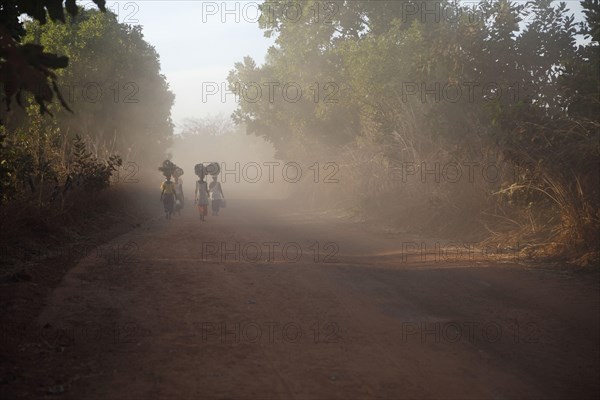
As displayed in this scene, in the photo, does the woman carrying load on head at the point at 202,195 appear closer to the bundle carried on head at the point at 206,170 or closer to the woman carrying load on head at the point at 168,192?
the bundle carried on head at the point at 206,170

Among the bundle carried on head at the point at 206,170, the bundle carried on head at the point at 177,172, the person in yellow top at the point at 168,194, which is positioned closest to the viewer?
the bundle carried on head at the point at 206,170

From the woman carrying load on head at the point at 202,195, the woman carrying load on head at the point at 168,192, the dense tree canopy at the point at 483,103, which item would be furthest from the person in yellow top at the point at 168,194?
the dense tree canopy at the point at 483,103

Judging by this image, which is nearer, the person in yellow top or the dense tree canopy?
the dense tree canopy

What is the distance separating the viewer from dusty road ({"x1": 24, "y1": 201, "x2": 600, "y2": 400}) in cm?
508

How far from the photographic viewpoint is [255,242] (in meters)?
14.0

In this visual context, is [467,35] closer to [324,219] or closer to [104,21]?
[324,219]

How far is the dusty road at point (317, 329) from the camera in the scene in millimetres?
5078

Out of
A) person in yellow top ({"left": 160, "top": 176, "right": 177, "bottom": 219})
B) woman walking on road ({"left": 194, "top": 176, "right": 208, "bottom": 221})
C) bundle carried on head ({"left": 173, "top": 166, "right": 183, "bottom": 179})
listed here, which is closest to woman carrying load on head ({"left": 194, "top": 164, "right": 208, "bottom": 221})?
woman walking on road ({"left": 194, "top": 176, "right": 208, "bottom": 221})

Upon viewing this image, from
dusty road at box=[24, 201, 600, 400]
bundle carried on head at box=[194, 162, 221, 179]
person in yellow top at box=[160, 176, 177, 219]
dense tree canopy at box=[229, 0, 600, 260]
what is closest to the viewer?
dusty road at box=[24, 201, 600, 400]

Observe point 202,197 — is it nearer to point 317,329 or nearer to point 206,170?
point 206,170

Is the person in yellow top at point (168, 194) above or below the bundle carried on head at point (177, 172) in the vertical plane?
below

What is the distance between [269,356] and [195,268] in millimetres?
4533

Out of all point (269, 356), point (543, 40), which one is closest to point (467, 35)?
point (543, 40)

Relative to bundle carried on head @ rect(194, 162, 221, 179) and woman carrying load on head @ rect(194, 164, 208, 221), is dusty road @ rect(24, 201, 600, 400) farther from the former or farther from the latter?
bundle carried on head @ rect(194, 162, 221, 179)
